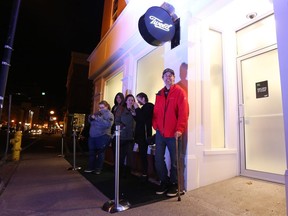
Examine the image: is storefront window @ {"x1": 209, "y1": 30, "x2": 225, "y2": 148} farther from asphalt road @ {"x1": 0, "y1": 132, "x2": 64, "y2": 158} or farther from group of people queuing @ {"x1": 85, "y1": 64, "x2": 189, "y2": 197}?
asphalt road @ {"x1": 0, "y1": 132, "x2": 64, "y2": 158}

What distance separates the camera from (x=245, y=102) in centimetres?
420

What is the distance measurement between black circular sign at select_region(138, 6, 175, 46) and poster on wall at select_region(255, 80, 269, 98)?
6.01 feet

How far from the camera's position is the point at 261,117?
389cm

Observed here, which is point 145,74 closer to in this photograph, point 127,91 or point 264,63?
point 127,91

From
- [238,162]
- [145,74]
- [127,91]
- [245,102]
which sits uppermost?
[145,74]

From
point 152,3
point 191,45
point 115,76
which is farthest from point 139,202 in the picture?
point 115,76

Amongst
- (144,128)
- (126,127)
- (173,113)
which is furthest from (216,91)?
(126,127)

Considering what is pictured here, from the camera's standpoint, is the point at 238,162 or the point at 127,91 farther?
the point at 127,91

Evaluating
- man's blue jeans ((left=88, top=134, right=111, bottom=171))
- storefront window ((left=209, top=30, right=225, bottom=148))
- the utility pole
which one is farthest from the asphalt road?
storefront window ((left=209, top=30, right=225, bottom=148))

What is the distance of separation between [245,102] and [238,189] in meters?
1.69

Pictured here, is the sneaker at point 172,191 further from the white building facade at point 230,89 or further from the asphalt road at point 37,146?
the asphalt road at point 37,146

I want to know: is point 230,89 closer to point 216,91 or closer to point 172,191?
point 216,91

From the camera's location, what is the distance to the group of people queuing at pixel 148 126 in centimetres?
333

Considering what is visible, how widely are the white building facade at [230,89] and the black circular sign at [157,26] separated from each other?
0.24 meters
